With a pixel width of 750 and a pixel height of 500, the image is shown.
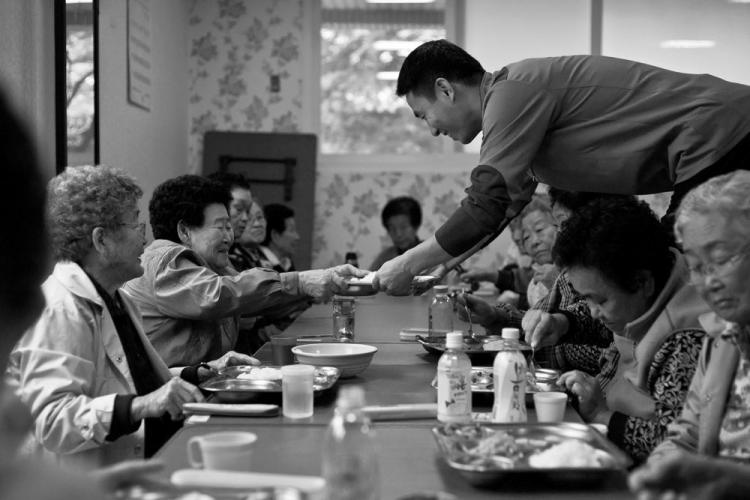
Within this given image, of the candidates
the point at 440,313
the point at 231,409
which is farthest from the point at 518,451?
the point at 440,313

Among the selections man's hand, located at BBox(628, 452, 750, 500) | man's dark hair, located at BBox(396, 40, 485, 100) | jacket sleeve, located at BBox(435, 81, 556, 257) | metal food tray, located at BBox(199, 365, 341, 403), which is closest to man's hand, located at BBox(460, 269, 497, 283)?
man's dark hair, located at BBox(396, 40, 485, 100)

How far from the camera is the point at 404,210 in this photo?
5621 mm

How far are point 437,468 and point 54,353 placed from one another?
35.9 inches

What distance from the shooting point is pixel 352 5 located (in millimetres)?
6090

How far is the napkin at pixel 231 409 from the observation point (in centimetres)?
169

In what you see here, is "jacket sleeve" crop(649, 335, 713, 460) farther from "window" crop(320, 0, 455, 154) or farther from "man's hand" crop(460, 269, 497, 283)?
"window" crop(320, 0, 455, 154)

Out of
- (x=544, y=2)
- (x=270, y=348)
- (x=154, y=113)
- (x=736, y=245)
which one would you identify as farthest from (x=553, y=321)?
(x=544, y=2)

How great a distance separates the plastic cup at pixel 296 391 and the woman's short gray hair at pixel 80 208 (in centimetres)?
66

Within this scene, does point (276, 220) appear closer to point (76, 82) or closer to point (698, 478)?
point (76, 82)

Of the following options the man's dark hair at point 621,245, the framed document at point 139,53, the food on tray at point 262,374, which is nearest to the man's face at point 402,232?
the framed document at point 139,53

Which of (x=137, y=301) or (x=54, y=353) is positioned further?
(x=137, y=301)

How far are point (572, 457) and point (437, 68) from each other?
→ 60.8 inches

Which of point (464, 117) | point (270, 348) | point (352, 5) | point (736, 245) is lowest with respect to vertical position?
point (270, 348)

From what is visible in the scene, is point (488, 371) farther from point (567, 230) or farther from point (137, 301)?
point (137, 301)
